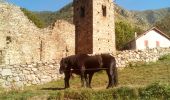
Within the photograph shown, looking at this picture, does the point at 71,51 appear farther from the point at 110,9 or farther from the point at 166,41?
the point at 166,41

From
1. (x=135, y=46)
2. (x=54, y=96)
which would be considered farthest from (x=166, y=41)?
(x=54, y=96)

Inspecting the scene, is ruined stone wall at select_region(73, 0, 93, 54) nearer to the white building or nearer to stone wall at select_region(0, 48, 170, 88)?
stone wall at select_region(0, 48, 170, 88)

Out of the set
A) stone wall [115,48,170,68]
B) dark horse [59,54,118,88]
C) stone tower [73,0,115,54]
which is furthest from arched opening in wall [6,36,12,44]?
dark horse [59,54,118,88]

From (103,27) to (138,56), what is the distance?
25.7 feet

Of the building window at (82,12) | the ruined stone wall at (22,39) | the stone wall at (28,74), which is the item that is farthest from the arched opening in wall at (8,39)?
the stone wall at (28,74)

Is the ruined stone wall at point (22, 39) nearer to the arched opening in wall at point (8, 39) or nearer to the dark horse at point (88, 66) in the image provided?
the arched opening in wall at point (8, 39)

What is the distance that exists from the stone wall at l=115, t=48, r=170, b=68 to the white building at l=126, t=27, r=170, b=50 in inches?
755

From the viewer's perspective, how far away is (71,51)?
1762 inches

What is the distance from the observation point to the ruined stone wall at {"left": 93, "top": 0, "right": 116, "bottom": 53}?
39.2 meters

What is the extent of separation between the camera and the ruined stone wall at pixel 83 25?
3937 centimetres

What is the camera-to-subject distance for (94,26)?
128 feet

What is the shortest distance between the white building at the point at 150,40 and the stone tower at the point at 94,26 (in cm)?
1337

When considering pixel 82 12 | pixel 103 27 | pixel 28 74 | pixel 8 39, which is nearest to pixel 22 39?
pixel 8 39

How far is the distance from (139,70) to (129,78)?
11.6 ft
